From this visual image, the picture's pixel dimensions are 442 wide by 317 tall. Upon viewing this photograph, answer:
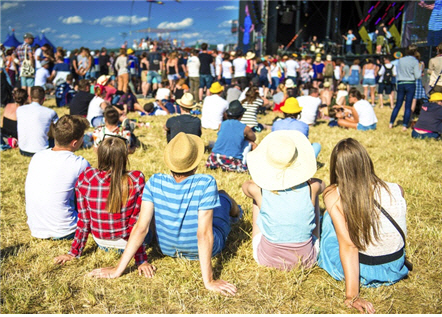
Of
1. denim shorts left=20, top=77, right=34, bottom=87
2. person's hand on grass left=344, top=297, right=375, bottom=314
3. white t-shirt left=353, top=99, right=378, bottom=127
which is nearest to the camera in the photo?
person's hand on grass left=344, top=297, right=375, bottom=314

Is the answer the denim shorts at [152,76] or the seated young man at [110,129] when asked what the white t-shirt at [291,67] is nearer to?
the denim shorts at [152,76]

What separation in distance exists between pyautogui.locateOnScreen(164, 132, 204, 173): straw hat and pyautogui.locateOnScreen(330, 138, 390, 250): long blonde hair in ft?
3.41

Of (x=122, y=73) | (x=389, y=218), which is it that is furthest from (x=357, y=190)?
(x=122, y=73)

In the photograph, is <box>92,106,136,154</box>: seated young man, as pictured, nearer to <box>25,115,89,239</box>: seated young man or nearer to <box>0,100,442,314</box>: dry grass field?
<box>0,100,442,314</box>: dry grass field

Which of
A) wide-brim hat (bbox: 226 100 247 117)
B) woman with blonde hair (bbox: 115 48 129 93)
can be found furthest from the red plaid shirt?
woman with blonde hair (bbox: 115 48 129 93)

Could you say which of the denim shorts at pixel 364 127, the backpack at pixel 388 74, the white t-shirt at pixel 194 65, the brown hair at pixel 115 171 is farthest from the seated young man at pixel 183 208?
the backpack at pixel 388 74

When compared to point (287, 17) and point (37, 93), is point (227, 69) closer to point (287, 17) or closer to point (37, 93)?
point (37, 93)

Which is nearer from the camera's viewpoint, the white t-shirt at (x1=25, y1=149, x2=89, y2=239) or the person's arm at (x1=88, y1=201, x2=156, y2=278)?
the person's arm at (x1=88, y1=201, x2=156, y2=278)

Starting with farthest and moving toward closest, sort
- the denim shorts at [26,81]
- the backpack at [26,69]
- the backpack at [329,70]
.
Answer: the backpack at [329,70] < the denim shorts at [26,81] < the backpack at [26,69]

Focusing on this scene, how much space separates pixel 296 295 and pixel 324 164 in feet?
12.3

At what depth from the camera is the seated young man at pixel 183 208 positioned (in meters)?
2.77

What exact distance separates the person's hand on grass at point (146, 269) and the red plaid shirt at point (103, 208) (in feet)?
0.15

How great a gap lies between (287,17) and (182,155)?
2389cm

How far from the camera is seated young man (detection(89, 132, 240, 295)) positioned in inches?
109
